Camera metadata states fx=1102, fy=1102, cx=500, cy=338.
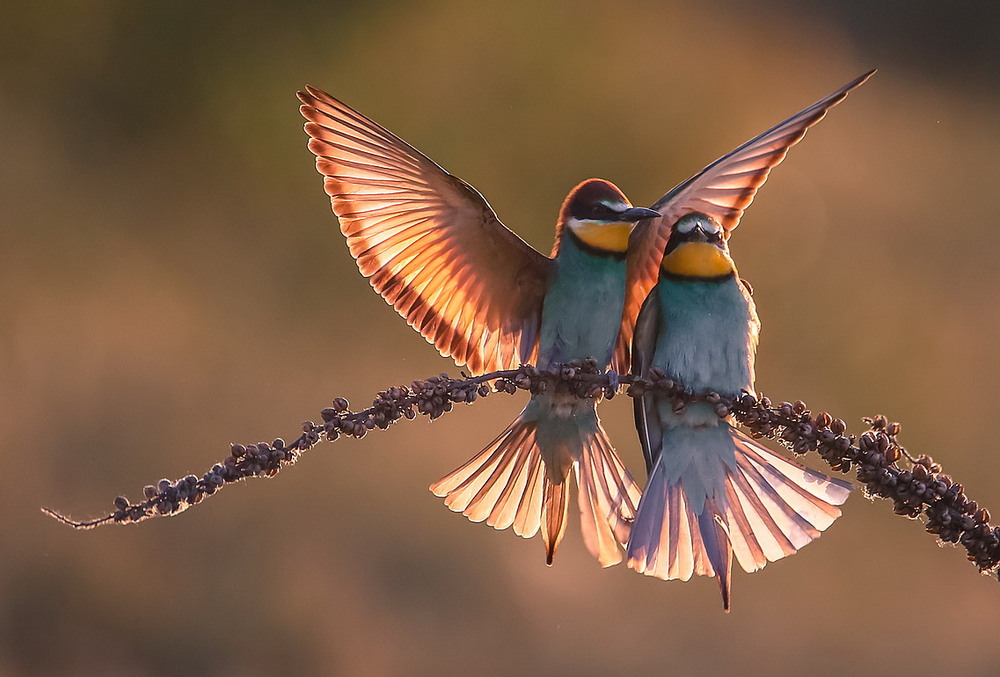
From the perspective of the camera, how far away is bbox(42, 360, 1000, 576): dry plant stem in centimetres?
104

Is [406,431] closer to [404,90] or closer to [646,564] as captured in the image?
[404,90]

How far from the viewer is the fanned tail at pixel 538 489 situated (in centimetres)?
178

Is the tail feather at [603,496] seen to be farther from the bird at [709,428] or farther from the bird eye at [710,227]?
the bird eye at [710,227]

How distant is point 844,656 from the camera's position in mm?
4039

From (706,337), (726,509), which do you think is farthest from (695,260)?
(726,509)

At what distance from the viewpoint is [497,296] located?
6.13 feet

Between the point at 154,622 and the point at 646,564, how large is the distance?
262cm

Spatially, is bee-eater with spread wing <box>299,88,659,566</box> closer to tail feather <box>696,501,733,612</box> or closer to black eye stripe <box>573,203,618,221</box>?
black eye stripe <box>573,203,618,221</box>

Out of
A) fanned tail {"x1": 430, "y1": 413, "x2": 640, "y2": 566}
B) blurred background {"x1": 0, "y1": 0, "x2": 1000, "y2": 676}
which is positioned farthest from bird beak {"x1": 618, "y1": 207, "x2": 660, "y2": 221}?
blurred background {"x1": 0, "y1": 0, "x2": 1000, "y2": 676}

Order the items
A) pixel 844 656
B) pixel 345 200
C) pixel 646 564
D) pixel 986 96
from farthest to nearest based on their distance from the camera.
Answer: pixel 986 96 → pixel 844 656 → pixel 345 200 → pixel 646 564

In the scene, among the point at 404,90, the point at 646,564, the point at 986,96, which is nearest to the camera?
the point at 646,564

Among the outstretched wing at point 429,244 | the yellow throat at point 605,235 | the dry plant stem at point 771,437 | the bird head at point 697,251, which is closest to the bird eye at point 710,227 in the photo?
the bird head at point 697,251

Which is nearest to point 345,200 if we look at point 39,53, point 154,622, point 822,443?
point 822,443

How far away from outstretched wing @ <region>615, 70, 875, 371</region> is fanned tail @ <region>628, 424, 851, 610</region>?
38 cm
